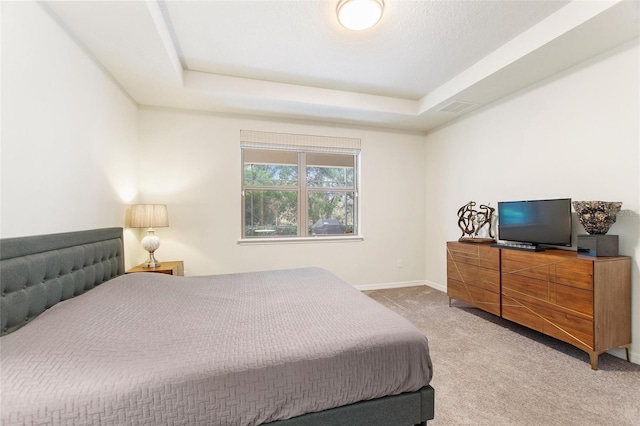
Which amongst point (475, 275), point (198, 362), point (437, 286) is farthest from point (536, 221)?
point (198, 362)

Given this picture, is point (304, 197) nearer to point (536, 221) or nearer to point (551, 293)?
point (536, 221)

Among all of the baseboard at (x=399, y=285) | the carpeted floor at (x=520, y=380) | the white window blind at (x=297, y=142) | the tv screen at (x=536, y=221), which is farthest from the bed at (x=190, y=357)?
the baseboard at (x=399, y=285)

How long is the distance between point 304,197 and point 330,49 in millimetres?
1991

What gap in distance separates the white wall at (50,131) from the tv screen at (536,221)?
386cm

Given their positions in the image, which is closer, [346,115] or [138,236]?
[138,236]

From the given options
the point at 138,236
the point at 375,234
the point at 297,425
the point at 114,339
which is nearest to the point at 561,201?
the point at 375,234

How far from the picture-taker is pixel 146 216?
2.87m

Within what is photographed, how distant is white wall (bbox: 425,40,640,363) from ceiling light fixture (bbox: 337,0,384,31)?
6.52ft

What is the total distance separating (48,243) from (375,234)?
3.59 metres

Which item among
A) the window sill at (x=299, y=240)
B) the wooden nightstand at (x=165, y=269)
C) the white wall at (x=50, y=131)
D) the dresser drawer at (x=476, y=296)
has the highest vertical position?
the white wall at (x=50, y=131)

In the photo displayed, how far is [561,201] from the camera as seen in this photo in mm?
2449

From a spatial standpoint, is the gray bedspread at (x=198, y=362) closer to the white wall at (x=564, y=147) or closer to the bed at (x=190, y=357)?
the bed at (x=190, y=357)

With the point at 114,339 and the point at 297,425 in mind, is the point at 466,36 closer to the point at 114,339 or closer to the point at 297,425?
the point at 297,425

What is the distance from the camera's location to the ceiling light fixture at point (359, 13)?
6.20 ft
